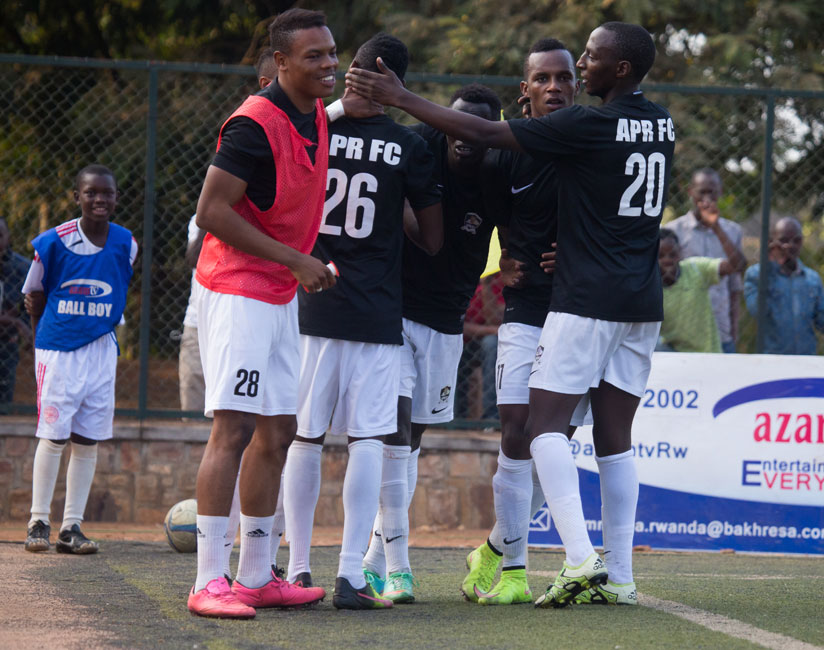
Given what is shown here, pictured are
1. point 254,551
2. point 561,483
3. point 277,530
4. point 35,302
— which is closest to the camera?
point 254,551

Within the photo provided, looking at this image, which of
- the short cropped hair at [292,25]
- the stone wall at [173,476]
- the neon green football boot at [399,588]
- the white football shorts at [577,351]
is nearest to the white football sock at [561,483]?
the white football shorts at [577,351]

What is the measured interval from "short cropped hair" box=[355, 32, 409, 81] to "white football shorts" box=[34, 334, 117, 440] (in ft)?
10.7

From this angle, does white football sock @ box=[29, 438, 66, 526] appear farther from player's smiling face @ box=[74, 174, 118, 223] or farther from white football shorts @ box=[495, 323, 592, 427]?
white football shorts @ box=[495, 323, 592, 427]

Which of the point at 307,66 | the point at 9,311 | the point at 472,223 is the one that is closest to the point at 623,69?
the point at 472,223

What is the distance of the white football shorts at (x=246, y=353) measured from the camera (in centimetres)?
423

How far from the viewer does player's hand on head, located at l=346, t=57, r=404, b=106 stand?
454 centimetres

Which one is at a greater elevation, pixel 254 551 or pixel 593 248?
pixel 593 248

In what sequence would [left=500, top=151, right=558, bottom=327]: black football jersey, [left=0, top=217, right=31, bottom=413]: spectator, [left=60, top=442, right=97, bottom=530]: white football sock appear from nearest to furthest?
[left=500, top=151, right=558, bottom=327]: black football jersey < [left=60, top=442, right=97, bottom=530]: white football sock < [left=0, top=217, right=31, bottom=413]: spectator

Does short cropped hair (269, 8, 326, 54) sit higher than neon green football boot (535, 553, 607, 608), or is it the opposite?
short cropped hair (269, 8, 326, 54)

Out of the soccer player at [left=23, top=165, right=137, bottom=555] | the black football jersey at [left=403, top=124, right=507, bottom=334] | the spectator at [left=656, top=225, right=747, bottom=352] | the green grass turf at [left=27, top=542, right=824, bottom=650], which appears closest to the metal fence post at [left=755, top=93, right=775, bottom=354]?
the spectator at [left=656, top=225, right=747, bottom=352]

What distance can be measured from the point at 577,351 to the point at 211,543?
1.58 m

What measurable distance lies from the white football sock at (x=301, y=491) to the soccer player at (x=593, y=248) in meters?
0.89

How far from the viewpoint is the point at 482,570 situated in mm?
5117

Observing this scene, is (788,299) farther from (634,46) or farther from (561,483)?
(561,483)
